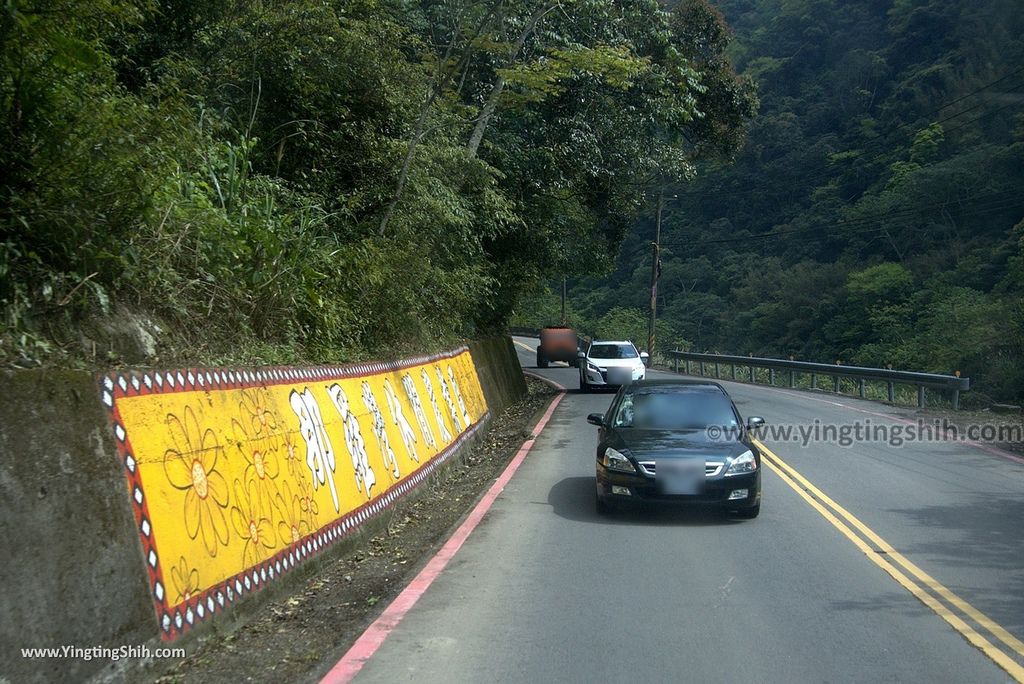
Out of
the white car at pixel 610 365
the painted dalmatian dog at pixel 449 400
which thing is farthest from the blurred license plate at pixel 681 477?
the white car at pixel 610 365

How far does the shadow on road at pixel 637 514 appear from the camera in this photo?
10211 mm

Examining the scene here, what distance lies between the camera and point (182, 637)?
5449mm

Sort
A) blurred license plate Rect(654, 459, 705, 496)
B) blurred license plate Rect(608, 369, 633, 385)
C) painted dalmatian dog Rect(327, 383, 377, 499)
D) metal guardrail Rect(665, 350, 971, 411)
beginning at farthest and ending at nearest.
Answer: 1. blurred license plate Rect(608, 369, 633, 385)
2. metal guardrail Rect(665, 350, 971, 411)
3. blurred license plate Rect(654, 459, 705, 496)
4. painted dalmatian dog Rect(327, 383, 377, 499)

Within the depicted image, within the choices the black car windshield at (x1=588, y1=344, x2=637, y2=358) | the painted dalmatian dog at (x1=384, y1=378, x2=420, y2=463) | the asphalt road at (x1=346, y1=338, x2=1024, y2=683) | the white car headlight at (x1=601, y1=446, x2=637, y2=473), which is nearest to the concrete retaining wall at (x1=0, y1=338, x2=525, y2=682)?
the asphalt road at (x1=346, y1=338, x2=1024, y2=683)

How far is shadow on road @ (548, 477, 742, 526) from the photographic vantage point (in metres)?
10.2

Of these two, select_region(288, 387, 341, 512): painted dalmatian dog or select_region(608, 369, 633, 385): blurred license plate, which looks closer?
select_region(288, 387, 341, 512): painted dalmatian dog

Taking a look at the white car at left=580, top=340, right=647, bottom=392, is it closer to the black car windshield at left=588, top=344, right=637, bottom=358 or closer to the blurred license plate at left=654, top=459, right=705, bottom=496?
the black car windshield at left=588, top=344, right=637, bottom=358

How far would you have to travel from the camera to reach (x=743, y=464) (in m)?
9.94

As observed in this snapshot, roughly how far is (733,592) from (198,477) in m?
4.13

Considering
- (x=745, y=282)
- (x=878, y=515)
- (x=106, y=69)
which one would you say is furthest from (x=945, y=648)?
(x=745, y=282)

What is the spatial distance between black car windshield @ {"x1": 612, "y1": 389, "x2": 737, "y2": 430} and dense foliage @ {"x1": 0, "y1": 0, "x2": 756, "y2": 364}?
11.7 ft

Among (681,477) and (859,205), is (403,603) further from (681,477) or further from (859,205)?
(859,205)

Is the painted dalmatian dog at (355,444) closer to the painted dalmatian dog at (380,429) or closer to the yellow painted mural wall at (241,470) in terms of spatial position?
the yellow painted mural wall at (241,470)

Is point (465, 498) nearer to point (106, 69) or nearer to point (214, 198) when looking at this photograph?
point (214, 198)
